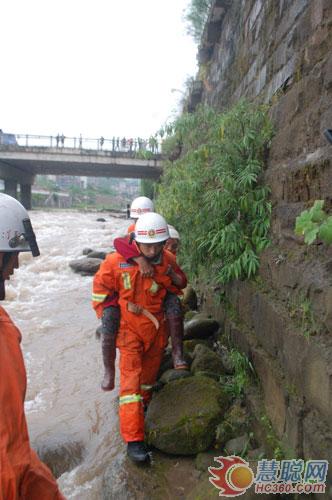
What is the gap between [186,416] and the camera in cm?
314

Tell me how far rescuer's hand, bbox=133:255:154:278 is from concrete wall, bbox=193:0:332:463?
Result: 912 mm

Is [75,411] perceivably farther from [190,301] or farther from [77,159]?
[77,159]

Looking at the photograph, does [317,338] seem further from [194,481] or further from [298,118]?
[298,118]

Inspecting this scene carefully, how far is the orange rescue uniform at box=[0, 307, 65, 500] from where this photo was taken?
1.39 metres

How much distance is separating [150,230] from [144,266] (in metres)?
0.32

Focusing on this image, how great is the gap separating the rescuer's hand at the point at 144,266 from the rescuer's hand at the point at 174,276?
11.3 inches

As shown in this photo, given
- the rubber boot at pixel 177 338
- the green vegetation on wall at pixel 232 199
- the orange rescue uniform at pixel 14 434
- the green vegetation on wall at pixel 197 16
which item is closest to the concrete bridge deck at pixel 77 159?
the green vegetation on wall at pixel 197 16

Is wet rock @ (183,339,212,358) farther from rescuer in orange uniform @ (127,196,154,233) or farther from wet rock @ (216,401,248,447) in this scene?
rescuer in orange uniform @ (127,196,154,233)

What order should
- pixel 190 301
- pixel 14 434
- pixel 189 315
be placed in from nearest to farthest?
pixel 14 434
pixel 189 315
pixel 190 301

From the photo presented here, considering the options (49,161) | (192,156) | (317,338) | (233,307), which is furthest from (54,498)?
(49,161)

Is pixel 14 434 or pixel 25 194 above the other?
pixel 25 194

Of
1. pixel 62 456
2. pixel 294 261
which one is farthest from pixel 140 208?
pixel 62 456

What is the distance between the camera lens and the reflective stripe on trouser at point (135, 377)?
10.2 feet

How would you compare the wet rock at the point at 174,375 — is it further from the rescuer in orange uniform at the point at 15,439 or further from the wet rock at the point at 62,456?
the rescuer in orange uniform at the point at 15,439
